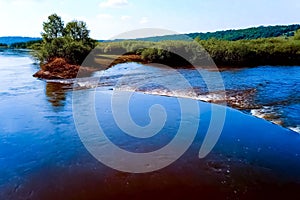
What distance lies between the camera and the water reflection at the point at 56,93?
1488 cm

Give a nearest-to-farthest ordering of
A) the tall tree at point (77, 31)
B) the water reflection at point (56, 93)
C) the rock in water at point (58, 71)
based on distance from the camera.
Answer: the water reflection at point (56, 93), the rock in water at point (58, 71), the tall tree at point (77, 31)

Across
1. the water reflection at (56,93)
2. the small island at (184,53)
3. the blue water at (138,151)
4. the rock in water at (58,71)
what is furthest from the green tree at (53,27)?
the blue water at (138,151)

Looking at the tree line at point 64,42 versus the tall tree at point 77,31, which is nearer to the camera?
the tree line at point 64,42

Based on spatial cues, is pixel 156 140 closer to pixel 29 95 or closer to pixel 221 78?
pixel 29 95

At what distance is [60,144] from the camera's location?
30.2 ft

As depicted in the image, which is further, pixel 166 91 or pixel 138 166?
pixel 166 91

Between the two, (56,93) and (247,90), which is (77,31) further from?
(247,90)

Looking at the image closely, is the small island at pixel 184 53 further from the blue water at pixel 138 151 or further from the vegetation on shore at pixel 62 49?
the blue water at pixel 138 151

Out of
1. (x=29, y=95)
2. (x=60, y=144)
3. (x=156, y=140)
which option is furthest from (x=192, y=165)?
(x=29, y=95)

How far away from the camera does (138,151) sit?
868cm

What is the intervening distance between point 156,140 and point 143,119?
2.35 metres

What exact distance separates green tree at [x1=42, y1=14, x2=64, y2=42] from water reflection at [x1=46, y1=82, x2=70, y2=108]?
15.4 metres

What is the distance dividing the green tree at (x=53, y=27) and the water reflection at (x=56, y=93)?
15.4 m

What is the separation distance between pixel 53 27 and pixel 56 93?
2060 cm
